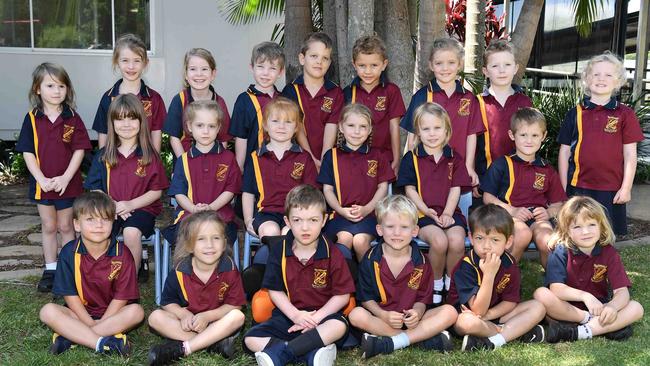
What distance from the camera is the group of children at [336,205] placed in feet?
12.4

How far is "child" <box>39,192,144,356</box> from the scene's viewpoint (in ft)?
12.4

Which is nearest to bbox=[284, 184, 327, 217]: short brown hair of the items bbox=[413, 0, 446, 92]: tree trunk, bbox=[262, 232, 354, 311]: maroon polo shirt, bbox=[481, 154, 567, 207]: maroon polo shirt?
bbox=[262, 232, 354, 311]: maroon polo shirt

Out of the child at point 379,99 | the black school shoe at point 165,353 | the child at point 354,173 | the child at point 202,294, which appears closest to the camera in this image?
the black school shoe at point 165,353

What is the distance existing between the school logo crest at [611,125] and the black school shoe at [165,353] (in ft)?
9.82

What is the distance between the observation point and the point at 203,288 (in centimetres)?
381

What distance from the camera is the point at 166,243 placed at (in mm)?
4395

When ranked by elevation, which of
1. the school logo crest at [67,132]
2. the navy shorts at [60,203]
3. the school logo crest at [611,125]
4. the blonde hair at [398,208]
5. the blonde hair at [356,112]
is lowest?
the navy shorts at [60,203]

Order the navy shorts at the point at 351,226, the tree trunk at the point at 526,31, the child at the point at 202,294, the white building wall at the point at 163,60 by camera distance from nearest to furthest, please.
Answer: the child at the point at 202,294, the navy shorts at the point at 351,226, the tree trunk at the point at 526,31, the white building wall at the point at 163,60

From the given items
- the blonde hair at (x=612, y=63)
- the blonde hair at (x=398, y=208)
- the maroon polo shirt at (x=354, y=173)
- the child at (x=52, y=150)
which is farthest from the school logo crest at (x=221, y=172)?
the blonde hair at (x=612, y=63)

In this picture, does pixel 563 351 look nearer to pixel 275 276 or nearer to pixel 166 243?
pixel 275 276

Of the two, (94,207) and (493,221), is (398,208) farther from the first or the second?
(94,207)

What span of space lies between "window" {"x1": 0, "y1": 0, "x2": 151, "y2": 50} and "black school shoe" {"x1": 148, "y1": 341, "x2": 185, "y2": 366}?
261 inches

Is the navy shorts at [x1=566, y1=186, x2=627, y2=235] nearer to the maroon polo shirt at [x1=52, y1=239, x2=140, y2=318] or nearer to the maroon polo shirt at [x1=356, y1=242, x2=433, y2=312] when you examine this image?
the maroon polo shirt at [x1=356, y1=242, x2=433, y2=312]

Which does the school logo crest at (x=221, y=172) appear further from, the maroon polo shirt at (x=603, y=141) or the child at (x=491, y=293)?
the maroon polo shirt at (x=603, y=141)
